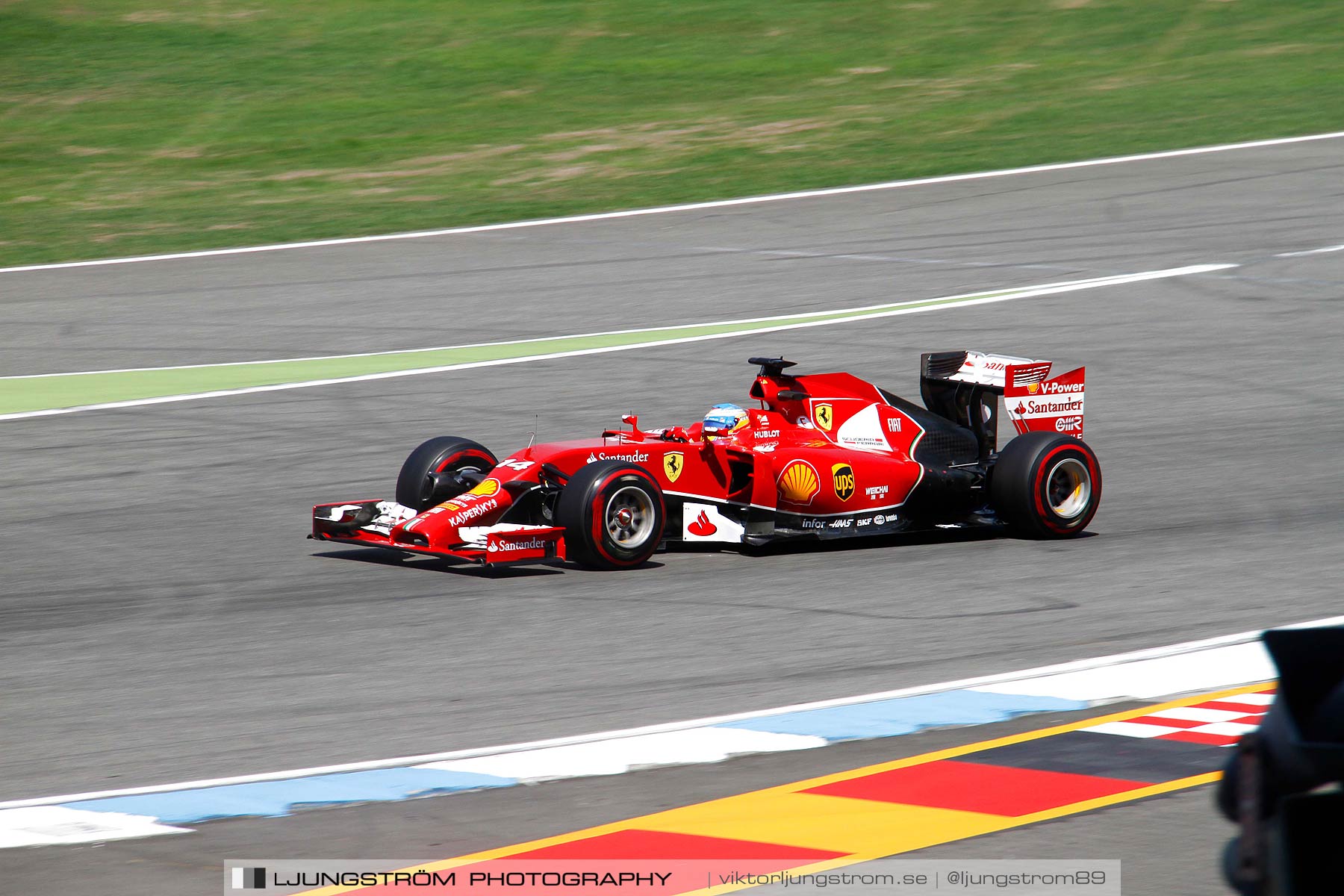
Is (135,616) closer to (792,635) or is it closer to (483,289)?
(792,635)

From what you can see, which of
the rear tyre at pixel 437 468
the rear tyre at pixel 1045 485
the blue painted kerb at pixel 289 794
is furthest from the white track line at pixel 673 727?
the rear tyre at pixel 437 468

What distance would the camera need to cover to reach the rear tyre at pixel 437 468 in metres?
11.1

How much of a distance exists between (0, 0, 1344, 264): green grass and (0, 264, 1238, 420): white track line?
7082 mm

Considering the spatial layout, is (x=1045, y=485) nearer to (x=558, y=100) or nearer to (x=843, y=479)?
(x=843, y=479)

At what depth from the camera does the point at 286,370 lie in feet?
57.1

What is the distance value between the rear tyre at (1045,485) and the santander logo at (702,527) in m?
1.80

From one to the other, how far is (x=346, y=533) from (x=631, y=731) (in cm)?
380

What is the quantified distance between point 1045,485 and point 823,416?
4.69 ft

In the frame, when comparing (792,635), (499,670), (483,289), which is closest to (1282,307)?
(483,289)

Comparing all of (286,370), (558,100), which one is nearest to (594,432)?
(286,370)

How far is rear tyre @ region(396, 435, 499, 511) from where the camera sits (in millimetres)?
11117

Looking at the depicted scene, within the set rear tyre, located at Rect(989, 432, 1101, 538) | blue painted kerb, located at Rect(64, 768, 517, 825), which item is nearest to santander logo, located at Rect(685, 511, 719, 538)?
rear tyre, located at Rect(989, 432, 1101, 538)

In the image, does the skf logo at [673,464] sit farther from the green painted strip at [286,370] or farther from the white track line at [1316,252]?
the white track line at [1316,252]

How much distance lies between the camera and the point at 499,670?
27.8ft
